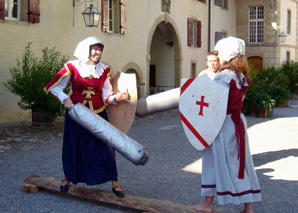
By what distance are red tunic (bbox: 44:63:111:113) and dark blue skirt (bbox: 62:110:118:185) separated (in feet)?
0.53

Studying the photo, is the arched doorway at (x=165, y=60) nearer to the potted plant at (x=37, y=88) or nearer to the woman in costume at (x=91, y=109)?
the potted plant at (x=37, y=88)

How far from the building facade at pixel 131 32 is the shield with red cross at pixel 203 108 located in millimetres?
7120

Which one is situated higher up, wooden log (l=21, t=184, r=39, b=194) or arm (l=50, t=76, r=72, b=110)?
arm (l=50, t=76, r=72, b=110)

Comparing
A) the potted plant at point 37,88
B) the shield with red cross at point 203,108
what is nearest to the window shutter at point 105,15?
the potted plant at point 37,88

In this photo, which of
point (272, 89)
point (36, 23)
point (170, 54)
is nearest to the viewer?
point (36, 23)

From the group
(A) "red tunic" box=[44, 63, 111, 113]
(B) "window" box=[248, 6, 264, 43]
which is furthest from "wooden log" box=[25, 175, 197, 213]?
(B) "window" box=[248, 6, 264, 43]

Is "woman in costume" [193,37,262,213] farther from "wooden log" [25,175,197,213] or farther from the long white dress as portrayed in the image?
"wooden log" [25,175,197,213]

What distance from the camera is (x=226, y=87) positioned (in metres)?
3.70

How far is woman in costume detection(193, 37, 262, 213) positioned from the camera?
3.72 m

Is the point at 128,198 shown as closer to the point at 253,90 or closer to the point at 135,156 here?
the point at 135,156

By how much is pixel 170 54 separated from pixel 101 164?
1527 cm

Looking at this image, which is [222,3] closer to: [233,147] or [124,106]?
[124,106]

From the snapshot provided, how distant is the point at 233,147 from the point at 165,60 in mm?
15857

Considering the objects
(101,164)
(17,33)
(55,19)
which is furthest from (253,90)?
(101,164)
